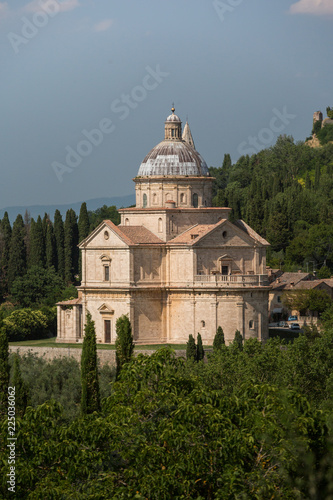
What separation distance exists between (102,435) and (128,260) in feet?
98.7

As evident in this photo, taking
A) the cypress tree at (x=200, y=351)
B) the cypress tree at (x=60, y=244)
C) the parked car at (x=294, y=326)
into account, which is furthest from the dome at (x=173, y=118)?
the cypress tree at (x=60, y=244)

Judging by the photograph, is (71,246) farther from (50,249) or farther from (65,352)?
(65,352)

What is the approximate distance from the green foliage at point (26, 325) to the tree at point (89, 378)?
18171 millimetres

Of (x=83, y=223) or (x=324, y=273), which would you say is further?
(x=324, y=273)

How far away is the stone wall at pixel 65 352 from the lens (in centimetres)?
5072

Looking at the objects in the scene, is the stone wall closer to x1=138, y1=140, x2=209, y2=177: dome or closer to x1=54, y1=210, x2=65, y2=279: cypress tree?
x1=138, y1=140, x2=209, y2=177: dome

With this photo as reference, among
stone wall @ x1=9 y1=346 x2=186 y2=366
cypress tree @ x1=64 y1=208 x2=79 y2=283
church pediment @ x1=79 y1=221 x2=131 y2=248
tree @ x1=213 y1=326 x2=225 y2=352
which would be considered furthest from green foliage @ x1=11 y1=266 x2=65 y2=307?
tree @ x1=213 y1=326 x2=225 y2=352

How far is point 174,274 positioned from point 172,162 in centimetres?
612

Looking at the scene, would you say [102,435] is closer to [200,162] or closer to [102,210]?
[200,162]

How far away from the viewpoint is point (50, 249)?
76062 mm

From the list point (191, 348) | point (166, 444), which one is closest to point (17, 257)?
Result: point (191, 348)

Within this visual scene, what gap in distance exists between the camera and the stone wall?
50.7 m

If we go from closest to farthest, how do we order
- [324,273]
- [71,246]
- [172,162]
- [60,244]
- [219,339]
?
[219,339] → [172,162] → [71,246] → [60,244] → [324,273]

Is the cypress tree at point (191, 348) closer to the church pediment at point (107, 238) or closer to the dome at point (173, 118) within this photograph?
the church pediment at point (107, 238)
